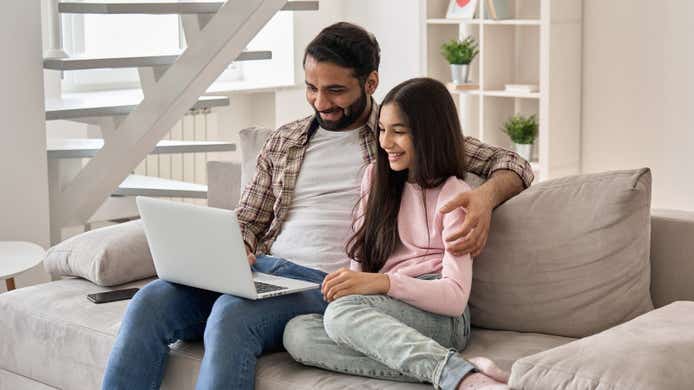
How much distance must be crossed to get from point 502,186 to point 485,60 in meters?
2.65

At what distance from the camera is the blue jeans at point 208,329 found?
7.50ft

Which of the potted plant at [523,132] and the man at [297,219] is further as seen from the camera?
the potted plant at [523,132]

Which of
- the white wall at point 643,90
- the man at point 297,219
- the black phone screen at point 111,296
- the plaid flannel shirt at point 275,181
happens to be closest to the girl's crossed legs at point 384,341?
the man at point 297,219

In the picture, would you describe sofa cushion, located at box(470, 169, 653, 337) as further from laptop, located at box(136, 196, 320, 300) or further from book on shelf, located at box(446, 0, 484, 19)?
book on shelf, located at box(446, 0, 484, 19)

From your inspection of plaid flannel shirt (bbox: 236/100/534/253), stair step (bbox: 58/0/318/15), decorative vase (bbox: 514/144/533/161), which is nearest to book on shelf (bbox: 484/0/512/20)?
decorative vase (bbox: 514/144/533/161)

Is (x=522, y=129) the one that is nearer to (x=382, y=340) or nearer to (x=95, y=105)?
(x=95, y=105)

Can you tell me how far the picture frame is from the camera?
5.09 metres

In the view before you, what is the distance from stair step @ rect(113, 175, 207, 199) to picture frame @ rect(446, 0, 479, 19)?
58.5 inches

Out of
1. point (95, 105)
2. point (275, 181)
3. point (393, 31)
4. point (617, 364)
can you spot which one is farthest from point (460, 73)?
point (617, 364)

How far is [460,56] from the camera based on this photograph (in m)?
5.12

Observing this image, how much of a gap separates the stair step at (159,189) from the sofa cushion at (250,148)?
3.97 ft

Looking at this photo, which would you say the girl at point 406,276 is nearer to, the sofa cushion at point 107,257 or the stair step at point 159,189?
the sofa cushion at point 107,257

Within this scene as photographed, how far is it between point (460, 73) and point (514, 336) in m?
2.84

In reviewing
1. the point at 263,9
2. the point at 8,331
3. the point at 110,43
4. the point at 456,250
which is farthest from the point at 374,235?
the point at 110,43
